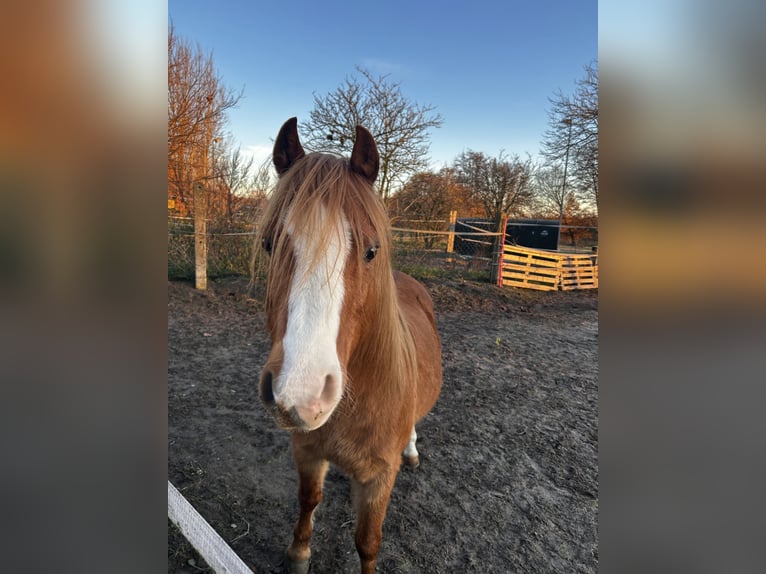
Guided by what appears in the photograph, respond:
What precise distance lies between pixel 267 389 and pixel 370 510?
1.18 m

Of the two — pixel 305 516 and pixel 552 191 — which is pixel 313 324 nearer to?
pixel 305 516

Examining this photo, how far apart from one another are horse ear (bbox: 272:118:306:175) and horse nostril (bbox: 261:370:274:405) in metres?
0.91

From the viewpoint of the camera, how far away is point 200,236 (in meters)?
7.02

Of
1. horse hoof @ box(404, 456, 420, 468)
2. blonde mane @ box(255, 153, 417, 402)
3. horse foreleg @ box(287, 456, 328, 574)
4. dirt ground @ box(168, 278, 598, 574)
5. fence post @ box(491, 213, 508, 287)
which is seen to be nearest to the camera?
blonde mane @ box(255, 153, 417, 402)

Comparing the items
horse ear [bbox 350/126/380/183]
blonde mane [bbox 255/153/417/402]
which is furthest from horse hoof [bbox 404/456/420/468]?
horse ear [bbox 350/126/380/183]

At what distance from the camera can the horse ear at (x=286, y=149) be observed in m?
1.51

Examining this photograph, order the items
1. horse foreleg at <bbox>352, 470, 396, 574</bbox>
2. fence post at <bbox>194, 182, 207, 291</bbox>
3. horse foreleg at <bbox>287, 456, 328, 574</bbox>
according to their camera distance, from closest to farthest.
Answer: horse foreleg at <bbox>352, 470, 396, 574</bbox> < horse foreleg at <bbox>287, 456, 328, 574</bbox> < fence post at <bbox>194, 182, 207, 291</bbox>

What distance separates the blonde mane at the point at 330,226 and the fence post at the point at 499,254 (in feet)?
27.4

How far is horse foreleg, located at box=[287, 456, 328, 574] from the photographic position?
6.55ft

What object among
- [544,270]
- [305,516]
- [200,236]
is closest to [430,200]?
[544,270]

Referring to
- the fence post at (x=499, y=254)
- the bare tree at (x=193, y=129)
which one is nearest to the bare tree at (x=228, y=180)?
the bare tree at (x=193, y=129)

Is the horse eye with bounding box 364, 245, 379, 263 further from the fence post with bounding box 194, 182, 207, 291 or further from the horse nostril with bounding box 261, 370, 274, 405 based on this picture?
the fence post with bounding box 194, 182, 207, 291
